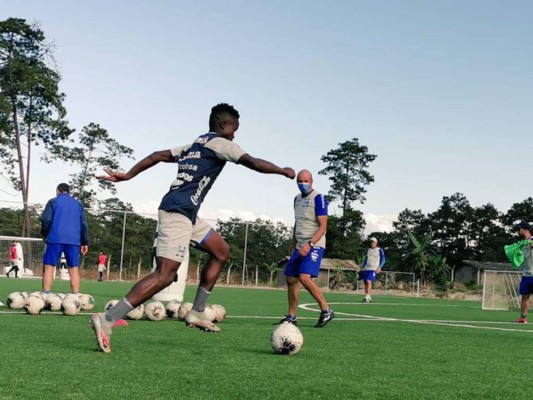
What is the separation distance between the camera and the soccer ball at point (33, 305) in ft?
34.1

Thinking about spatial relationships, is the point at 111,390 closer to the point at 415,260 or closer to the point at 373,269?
the point at 373,269

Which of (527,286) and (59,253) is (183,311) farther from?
(527,286)

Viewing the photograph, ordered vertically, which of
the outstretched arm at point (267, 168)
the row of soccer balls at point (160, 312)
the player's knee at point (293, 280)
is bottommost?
the row of soccer balls at point (160, 312)

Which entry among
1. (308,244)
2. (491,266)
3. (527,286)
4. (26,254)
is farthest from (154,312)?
(491,266)

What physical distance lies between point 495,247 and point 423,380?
92.4 metres

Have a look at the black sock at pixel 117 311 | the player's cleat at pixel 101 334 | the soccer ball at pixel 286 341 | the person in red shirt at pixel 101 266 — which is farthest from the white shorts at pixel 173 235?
the person in red shirt at pixel 101 266

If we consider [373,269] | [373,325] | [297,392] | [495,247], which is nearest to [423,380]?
[297,392]

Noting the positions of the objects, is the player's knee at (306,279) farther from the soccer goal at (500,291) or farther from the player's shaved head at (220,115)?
the soccer goal at (500,291)

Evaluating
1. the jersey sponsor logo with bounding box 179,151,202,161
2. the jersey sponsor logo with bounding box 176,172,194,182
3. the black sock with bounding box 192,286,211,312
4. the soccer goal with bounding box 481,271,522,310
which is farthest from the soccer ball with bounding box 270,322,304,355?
the soccer goal with bounding box 481,271,522,310

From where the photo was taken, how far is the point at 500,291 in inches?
968

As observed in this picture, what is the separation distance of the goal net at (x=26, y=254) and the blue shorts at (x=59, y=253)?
1060 inches

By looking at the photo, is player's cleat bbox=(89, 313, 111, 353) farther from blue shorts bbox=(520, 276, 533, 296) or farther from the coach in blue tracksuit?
blue shorts bbox=(520, 276, 533, 296)

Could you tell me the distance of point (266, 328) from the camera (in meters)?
9.86

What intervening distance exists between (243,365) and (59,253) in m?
7.43
